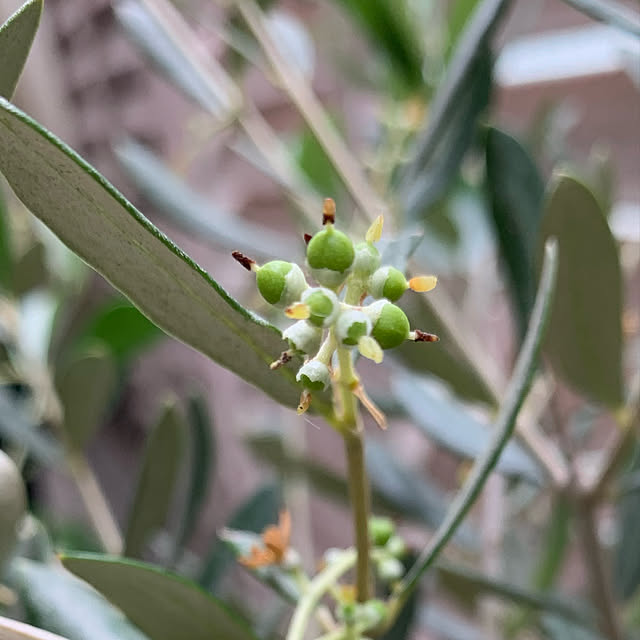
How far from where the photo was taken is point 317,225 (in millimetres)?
485

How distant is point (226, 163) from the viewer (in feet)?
3.79

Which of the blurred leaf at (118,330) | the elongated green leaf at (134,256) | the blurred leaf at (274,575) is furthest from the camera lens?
the blurred leaf at (118,330)

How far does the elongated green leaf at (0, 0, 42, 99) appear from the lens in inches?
6.3

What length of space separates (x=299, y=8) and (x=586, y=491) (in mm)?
953

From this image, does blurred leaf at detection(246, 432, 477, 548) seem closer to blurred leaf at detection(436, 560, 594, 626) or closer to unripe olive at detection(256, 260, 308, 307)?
blurred leaf at detection(436, 560, 594, 626)

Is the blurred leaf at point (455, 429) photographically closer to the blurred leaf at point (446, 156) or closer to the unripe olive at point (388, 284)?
the blurred leaf at point (446, 156)

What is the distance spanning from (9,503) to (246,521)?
0.23 meters

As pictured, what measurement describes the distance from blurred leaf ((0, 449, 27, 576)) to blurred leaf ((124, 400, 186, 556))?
17cm

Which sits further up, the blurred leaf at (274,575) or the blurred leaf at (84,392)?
the blurred leaf at (84,392)

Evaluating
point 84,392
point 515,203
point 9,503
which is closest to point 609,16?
point 515,203

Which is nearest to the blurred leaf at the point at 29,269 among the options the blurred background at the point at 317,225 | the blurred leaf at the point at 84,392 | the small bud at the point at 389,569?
the blurred background at the point at 317,225

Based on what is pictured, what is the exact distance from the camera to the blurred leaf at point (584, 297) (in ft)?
0.90

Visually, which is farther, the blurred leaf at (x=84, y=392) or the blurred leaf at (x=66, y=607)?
the blurred leaf at (x=84, y=392)

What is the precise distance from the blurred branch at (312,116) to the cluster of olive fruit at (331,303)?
0.89 feet
